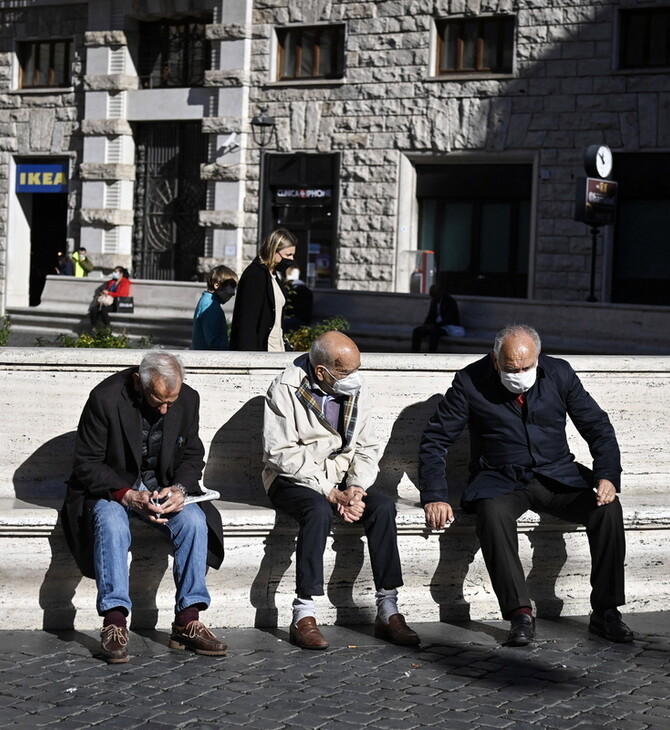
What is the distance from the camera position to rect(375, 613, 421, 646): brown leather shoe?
6133mm

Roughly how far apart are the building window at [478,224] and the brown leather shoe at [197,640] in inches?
675

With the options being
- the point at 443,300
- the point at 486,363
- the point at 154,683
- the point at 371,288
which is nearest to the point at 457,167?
the point at 371,288

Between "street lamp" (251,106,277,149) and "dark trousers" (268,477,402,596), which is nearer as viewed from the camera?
"dark trousers" (268,477,402,596)

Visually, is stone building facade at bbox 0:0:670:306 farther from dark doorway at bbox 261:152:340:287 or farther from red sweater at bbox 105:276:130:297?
red sweater at bbox 105:276:130:297

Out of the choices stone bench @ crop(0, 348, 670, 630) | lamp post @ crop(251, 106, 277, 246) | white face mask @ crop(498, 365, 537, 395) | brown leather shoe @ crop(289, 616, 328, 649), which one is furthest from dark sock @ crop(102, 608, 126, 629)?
lamp post @ crop(251, 106, 277, 246)

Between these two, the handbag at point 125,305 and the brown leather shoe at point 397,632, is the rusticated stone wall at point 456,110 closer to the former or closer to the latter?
the handbag at point 125,305

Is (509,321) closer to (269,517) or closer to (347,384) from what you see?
(347,384)

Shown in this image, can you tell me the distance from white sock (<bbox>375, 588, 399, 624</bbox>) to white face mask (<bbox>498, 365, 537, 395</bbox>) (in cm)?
110

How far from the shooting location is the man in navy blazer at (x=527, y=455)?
6406 millimetres

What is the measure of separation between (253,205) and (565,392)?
59.3 feet

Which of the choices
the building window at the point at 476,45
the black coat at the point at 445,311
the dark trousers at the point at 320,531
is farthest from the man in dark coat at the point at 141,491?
the building window at the point at 476,45

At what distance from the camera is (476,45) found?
22.6 m

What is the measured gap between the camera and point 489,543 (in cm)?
632

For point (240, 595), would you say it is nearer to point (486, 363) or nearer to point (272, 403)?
point (272, 403)
